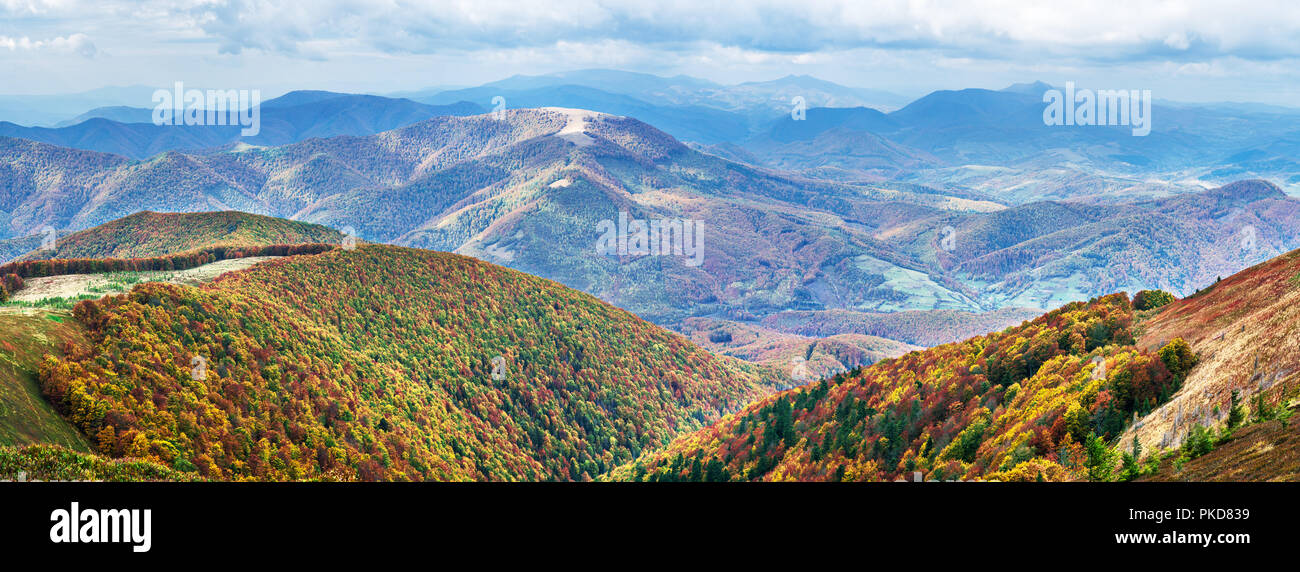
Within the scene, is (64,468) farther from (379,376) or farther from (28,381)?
(379,376)

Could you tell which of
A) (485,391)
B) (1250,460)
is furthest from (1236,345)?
(485,391)

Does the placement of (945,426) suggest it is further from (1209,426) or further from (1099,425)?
(1209,426)

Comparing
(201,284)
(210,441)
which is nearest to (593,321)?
(201,284)

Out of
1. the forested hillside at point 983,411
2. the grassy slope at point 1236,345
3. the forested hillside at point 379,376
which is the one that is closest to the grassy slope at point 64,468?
the forested hillside at point 379,376

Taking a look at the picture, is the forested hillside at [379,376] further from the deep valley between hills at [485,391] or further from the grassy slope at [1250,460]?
the grassy slope at [1250,460]

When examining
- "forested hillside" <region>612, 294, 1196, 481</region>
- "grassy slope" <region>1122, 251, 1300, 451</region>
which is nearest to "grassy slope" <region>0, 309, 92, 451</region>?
"forested hillside" <region>612, 294, 1196, 481</region>

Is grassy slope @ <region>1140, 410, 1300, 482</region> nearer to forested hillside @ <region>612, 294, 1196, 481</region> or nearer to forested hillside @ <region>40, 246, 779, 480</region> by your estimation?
forested hillside @ <region>612, 294, 1196, 481</region>
